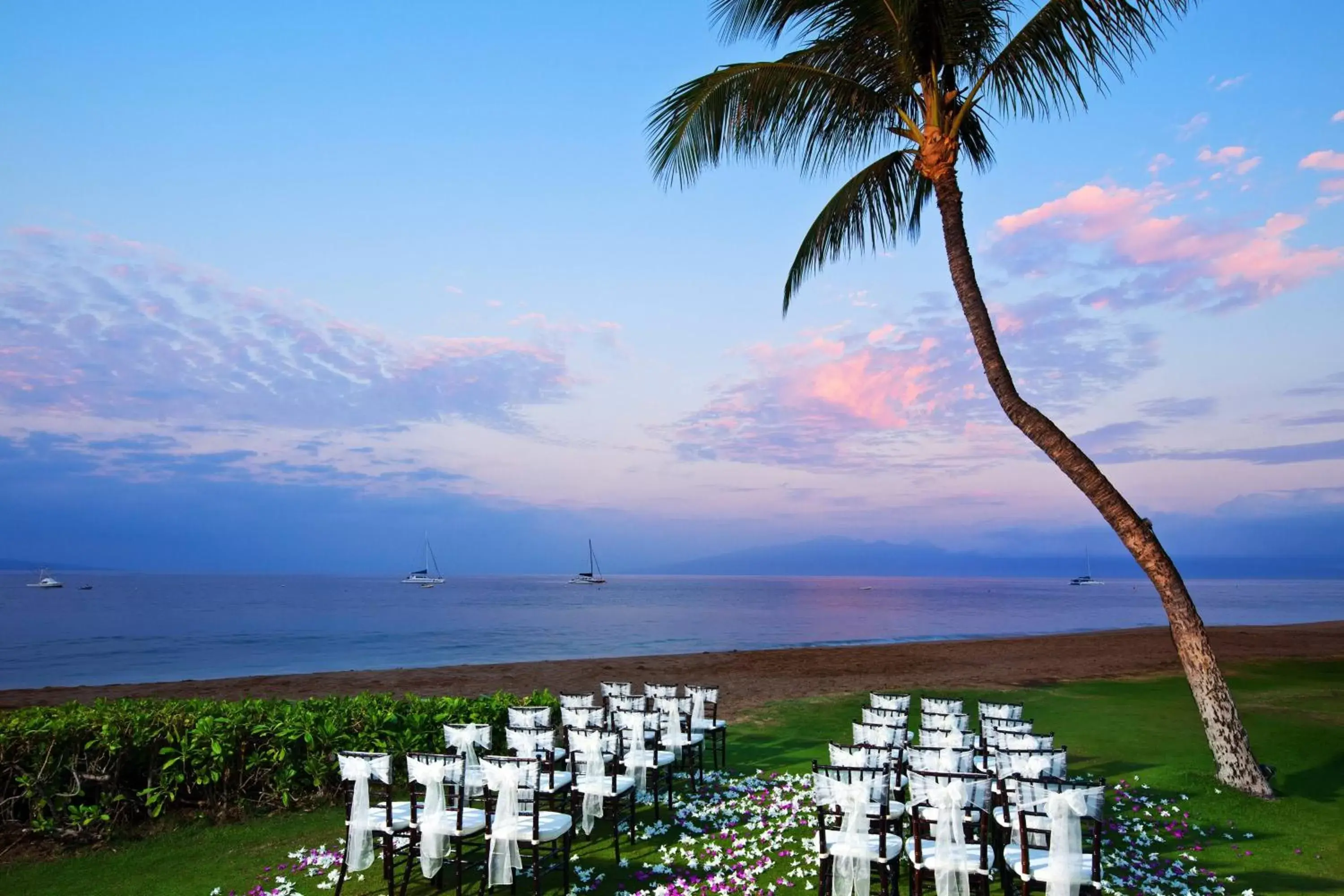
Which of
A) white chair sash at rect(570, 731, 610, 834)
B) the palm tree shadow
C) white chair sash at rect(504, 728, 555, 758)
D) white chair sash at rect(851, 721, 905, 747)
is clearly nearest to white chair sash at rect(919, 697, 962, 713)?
white chair sash at rect(851, 721, 905, 747)

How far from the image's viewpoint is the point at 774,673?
2314 centimetres

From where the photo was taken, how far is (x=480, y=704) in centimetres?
1000

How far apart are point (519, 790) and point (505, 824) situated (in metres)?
0.40

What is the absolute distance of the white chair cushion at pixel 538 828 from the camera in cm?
597

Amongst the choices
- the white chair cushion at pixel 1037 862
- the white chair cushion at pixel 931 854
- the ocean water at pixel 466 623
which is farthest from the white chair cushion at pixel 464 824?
the ocean water at pixel 466 623

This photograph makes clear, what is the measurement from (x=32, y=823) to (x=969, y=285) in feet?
37.4

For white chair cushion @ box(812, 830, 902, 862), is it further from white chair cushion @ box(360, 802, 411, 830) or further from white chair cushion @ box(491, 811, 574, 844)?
white chair cushion @ box(360, 802, 411, 830)

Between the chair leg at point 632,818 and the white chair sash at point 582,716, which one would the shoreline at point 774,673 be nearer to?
the white chair sash at point 582,716

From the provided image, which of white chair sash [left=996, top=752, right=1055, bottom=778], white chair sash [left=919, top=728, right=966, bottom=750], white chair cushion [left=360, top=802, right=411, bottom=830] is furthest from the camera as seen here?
white chair sash [left=919, top=728, right=966, bottom=750]

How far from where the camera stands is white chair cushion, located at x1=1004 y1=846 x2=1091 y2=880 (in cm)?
520

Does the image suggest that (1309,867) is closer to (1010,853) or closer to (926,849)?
(1010,853)

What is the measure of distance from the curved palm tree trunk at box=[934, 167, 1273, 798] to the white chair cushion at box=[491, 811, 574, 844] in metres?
6.43

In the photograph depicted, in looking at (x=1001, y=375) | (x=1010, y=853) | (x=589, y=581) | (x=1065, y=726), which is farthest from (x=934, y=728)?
(x=589, y=581)

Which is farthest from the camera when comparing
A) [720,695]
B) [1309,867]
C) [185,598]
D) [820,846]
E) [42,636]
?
[185,598]
